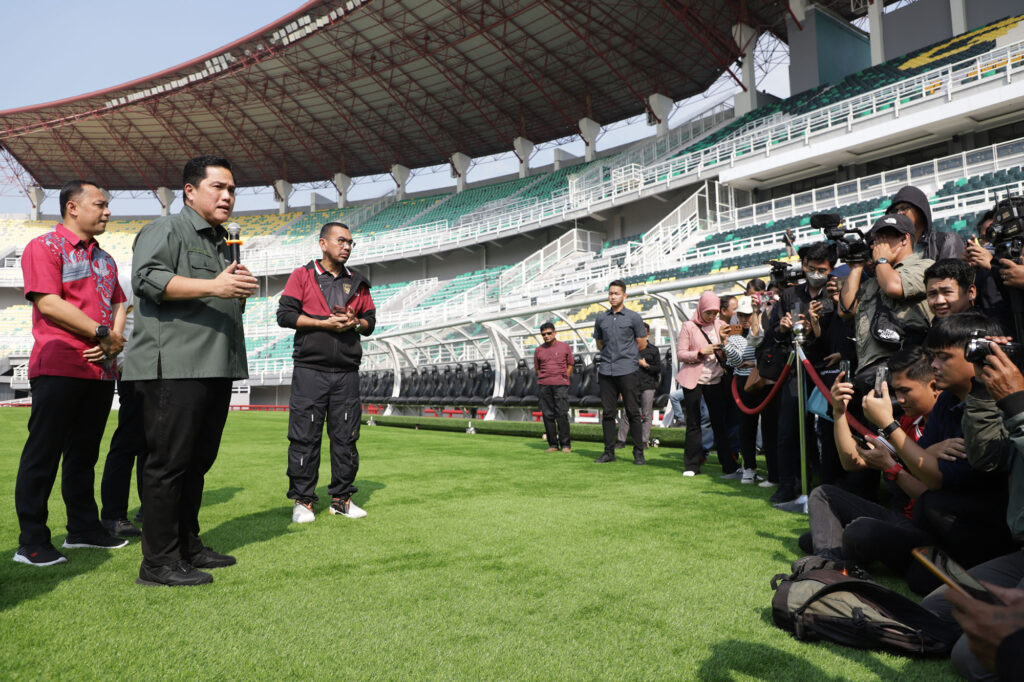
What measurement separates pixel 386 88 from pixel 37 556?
3307 cm

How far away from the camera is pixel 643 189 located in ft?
84.5

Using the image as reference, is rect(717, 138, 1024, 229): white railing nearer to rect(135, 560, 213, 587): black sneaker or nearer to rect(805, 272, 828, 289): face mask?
rect(805, 272, 828, 289): face mask

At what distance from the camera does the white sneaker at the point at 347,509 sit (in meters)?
4.15

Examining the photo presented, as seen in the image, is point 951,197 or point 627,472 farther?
point 951,197

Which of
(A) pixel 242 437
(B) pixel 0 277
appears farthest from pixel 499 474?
(B) pixel 0 277

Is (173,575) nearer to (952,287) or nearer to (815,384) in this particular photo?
(815,384)

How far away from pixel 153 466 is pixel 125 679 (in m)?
1.13

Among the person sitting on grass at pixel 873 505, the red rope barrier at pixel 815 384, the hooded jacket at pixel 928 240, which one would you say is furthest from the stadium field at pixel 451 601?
the hooded jacket at pixel 928 240

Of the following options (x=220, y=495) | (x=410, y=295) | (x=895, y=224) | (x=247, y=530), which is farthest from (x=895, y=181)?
(x=410, y=295)

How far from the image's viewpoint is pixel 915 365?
2.89 metres

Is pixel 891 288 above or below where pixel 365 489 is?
above

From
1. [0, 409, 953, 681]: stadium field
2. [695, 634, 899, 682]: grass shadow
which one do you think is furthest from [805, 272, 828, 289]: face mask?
[695, 634, 899, 682]: grass shadow

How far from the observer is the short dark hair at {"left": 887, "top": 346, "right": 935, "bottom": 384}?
2867 millimetres

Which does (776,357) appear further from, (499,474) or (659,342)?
(659,342)
